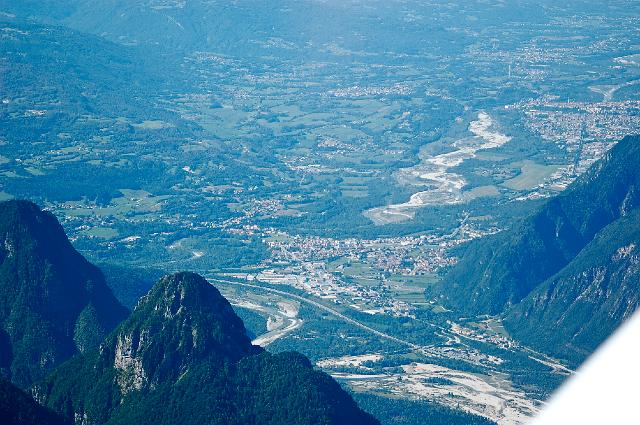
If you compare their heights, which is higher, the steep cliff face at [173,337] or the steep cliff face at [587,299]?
the steep cliff face at [173,337]

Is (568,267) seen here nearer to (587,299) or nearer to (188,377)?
(587,299)

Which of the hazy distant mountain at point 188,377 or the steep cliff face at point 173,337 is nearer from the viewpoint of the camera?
the hazy distant mountain at point 188,377

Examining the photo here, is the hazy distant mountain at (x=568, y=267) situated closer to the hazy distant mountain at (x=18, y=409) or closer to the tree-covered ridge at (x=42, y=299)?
the tree-covered ridge at (x=42, y=299)

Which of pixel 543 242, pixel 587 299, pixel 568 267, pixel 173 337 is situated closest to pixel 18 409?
pixel 173 337

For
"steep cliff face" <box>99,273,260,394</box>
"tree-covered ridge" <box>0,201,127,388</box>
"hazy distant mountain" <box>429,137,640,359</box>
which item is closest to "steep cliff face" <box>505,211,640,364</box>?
"hazy distant mountain" <box>429,137,640,359</box>

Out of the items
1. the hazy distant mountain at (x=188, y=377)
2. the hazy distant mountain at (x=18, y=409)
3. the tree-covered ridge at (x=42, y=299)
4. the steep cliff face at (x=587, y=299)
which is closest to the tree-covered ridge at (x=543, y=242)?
the steep cliff face at (x=587, y=299)

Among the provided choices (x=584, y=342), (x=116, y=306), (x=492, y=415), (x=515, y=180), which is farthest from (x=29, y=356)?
(x=515, y=180)
